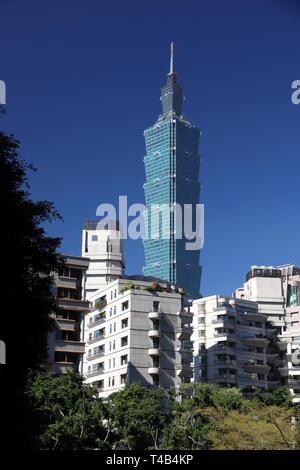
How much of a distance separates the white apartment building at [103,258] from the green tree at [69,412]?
211 ft

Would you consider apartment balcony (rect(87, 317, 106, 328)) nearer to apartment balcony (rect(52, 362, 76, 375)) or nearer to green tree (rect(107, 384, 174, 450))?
apartment balcony (rect(52, 362, 76, 375))

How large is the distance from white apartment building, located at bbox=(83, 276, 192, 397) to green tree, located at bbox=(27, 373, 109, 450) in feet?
65.8

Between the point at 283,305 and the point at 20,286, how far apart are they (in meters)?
86.4

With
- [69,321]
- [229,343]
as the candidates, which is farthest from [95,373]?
[229,343]

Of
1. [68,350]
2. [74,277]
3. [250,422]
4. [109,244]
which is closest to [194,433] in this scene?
[250,422]

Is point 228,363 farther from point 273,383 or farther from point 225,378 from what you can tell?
point 273,383

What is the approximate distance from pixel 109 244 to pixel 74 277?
52116mm

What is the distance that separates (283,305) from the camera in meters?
99.7

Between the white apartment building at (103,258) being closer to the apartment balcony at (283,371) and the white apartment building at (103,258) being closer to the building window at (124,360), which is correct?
the apartment balcony at (283,371)

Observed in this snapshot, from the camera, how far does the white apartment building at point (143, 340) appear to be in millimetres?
64938

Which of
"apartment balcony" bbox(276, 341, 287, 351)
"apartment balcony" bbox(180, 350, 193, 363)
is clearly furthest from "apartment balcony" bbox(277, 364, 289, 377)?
"apartment balcony" bbox(180, 350, 193, 363)

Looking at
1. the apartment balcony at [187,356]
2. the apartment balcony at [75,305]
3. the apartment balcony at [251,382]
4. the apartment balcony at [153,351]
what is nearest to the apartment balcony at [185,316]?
the apartment balcony at [187,356]

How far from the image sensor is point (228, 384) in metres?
80.0

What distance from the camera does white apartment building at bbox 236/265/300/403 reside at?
8681 centimetres
